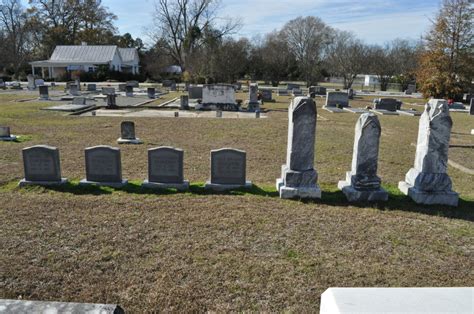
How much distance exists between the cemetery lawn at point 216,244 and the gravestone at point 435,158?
251 millimetres

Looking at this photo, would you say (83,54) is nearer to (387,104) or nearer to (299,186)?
(387,104)

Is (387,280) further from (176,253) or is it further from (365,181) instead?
(365,181)

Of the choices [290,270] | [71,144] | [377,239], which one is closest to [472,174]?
[377,239]

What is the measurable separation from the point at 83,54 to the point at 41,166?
5567cm

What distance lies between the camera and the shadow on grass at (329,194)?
6.45 meters

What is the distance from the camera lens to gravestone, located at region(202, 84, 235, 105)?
22.5 metres

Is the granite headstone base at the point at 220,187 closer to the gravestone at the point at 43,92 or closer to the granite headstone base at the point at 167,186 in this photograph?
the granite headstone base at the point at 167,186

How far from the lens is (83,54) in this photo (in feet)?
187

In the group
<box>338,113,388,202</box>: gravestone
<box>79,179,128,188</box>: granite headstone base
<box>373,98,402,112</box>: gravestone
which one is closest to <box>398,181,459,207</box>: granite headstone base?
<box>338,113,388,202</box>: gravestone

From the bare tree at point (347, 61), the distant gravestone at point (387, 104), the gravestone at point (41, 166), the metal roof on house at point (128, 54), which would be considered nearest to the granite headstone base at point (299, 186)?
the gravestone at point (41, 166)

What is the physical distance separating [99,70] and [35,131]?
43325 millimetres

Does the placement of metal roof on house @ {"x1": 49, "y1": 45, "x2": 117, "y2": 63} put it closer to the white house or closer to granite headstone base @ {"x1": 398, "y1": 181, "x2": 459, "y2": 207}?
the white house

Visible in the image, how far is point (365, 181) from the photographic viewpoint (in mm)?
6836

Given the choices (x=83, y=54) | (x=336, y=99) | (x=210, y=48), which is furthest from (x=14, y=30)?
(x=336, y=99)
